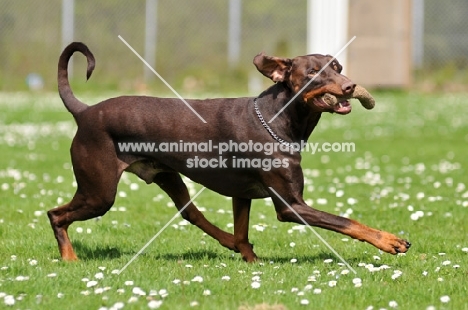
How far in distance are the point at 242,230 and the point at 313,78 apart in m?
1.26

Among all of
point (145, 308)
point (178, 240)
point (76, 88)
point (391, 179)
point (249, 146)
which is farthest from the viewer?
point (76, 88)

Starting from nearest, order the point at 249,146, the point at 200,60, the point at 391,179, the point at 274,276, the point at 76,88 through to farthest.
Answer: the point at 274,276
the point at 249,146
the point at 391,179
the point at 76,88
the point at 200,60

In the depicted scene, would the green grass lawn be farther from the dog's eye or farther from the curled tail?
the dog's eye

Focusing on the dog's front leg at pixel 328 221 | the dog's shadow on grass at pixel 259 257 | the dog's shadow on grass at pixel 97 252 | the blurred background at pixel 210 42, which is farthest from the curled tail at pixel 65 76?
the blurred background at pixel 210 42

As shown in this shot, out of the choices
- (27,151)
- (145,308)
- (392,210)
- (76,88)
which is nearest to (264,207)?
(392,210)

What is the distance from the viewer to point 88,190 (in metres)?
5.77

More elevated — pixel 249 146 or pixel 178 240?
pixel 249 146

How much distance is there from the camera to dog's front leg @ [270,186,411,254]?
5234mm

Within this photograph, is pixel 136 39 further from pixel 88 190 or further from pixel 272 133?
pixel 272 133

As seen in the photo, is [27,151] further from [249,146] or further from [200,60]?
[200,60]

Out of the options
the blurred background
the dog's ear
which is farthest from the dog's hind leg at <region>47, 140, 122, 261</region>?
the blurred background

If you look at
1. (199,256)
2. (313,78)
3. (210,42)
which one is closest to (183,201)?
(199,256)

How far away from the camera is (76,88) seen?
2309 cm

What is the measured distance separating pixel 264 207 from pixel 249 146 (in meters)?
2.53
